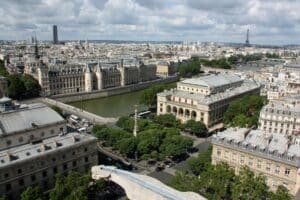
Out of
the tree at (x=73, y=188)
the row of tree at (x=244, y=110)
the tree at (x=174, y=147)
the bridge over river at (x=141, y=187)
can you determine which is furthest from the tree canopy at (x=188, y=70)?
the tree at (x=73, y=188)

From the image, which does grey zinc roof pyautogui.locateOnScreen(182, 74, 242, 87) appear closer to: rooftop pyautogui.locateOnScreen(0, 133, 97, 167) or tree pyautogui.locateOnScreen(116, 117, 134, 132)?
tree pyautogui.locateOnScreen(116, 117, 134, 132)

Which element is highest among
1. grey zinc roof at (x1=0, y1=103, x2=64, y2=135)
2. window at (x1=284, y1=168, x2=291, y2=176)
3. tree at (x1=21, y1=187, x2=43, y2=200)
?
grey zinc roof at (x1=0, y1=103, x2=64, y2=135)

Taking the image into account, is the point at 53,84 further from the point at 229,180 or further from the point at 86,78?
the point at 229,180

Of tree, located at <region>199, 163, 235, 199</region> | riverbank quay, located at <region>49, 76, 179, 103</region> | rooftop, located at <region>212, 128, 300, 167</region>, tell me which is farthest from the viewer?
riverbank quay, located at <region>49, 76, 179, 103</region>

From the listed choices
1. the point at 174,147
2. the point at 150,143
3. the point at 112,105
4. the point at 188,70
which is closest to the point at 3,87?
the point at 112,105

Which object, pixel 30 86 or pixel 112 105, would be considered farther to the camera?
pixel 112 105

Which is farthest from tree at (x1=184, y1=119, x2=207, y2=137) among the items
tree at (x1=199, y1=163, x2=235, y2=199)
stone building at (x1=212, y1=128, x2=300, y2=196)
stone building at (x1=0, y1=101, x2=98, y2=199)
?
tree at (x1=199, y1=163, x2=235, y2=199)

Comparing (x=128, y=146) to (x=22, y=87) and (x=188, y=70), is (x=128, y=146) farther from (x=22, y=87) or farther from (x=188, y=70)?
(x=188, y=70)

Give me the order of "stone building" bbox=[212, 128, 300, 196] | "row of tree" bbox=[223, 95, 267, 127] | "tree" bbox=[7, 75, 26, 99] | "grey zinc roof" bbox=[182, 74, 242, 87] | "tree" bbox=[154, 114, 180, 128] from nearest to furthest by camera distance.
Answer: "stone building" bbox=[212, 128, 300, 196] → "tree" bbox=[154, 114, 180, 128] → "row of tree" bbox=[223, 95, 267, 127] → "grey zinc roof" bbox=[182, 74, 242, 87] → "tree" bbox=[7, 75, 26, 99]
